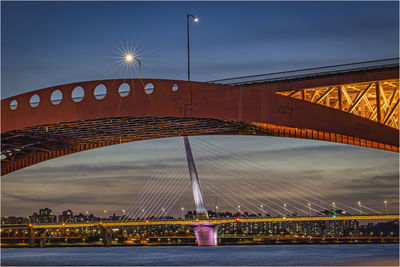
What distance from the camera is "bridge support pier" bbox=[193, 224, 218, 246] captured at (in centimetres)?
8712

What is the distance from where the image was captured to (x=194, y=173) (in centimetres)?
8419

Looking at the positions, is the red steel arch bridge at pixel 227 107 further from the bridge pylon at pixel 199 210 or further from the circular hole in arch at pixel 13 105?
the bridge pylon at pixel 199 210

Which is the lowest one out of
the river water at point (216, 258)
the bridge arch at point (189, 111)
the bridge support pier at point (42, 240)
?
the river water at point (216, 258)

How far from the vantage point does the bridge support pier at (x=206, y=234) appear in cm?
8712

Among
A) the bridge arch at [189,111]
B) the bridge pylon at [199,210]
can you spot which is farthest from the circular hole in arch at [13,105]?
the bridge pylon at [199,210]

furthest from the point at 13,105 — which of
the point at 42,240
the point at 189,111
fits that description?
the point at 42,240

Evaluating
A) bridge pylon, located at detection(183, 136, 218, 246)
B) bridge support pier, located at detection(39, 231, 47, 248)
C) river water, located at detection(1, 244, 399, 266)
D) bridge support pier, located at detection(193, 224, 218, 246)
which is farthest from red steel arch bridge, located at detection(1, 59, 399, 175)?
bridge support pier, located at detection(39, 231, 47, 248)

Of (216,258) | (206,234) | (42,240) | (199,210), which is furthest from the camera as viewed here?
(42,240)

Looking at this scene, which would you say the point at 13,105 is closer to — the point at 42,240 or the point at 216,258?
the point at 216,258

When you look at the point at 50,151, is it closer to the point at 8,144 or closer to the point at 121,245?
the point at 8,144

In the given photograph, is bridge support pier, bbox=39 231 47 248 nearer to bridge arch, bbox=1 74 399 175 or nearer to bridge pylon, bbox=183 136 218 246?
bridge pylon, bbox=183 136 218 246

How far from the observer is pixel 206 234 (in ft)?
291

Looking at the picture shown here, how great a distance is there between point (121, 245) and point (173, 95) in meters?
124

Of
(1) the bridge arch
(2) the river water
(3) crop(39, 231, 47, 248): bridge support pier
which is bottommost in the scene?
(2) the river water
